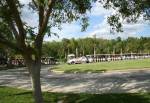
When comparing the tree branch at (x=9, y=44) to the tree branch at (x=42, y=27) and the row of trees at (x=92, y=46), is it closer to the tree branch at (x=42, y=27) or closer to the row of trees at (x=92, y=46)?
the tree branch at (x=42, y=27)

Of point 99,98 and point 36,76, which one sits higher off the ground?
point 36,76

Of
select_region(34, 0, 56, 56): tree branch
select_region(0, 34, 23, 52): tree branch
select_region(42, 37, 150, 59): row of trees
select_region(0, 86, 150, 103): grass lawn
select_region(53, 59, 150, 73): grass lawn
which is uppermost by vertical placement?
select_region(42, 37, 150, 59): row of trees

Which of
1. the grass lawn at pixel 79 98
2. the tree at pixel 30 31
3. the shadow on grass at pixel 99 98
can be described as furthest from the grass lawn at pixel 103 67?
the tree at pixel 30 31

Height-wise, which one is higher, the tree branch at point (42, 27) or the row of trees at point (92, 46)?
the row of trees at point (92, 46)

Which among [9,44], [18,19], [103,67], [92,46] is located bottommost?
[103,67]

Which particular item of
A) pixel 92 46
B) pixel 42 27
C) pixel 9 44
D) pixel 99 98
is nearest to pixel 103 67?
pixel 99 98

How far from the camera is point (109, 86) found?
816 inches

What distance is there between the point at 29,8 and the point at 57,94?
4.92 m

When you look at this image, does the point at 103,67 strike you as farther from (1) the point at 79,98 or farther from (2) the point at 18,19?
(2) the point at 18,19

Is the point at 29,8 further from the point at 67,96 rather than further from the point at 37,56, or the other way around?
the point at 67,96

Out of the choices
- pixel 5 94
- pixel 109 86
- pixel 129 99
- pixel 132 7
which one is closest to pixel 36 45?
pixel 132 7

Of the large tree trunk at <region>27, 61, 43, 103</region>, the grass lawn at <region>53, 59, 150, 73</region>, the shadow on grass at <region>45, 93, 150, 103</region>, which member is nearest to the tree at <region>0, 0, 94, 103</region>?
the large tree trunk at <region>27, 61, 43, 103</region>

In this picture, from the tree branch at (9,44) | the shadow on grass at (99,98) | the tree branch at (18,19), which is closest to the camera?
the tree branch at (9,44)

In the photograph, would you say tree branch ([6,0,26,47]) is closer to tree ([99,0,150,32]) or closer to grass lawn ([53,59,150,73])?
tree ([99,0,150,32])
